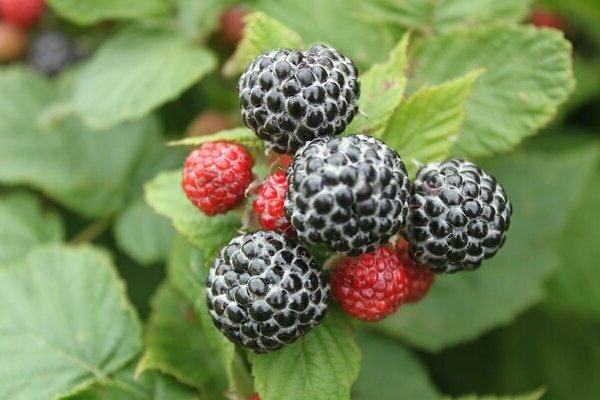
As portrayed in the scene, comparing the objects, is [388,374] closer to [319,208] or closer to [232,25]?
[319,208]

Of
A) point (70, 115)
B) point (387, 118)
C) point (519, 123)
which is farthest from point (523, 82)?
point (70, 115)

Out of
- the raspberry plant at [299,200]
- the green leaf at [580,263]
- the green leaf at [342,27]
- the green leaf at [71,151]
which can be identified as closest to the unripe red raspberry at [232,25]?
the raspberry plant at [299,200]

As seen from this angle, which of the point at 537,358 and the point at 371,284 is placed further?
the point at 537,358

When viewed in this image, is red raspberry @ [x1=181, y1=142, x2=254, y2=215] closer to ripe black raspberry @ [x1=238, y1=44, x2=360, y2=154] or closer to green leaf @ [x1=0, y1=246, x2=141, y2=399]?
ripe black raspberry @ [x1=238, y1=44, x2=360, y2=154]

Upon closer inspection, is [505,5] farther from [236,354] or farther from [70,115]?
[70,115]

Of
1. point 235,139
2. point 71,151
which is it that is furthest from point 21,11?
point 235,139

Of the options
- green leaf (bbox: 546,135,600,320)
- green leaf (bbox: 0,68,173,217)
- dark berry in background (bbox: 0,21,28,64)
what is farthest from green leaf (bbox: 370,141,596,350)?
dark berry in background (bbox: 0,21,28,64)

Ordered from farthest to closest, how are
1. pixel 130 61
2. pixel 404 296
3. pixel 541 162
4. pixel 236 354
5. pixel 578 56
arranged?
pixel 578 56 → pixel 541 162 → pixel 130 61 → pixel 236 354 → pixel 404 296
